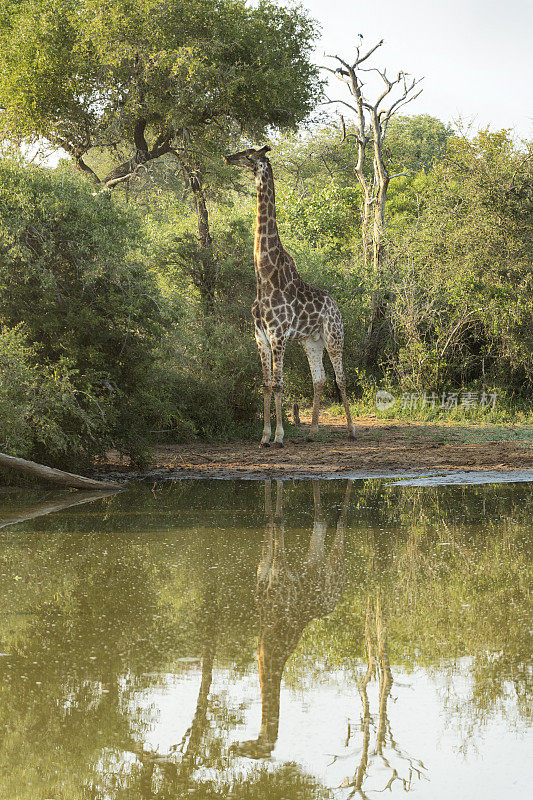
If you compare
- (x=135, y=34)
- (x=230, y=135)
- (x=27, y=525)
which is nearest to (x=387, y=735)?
(x=27, y=525)

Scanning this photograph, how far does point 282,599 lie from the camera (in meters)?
4.96

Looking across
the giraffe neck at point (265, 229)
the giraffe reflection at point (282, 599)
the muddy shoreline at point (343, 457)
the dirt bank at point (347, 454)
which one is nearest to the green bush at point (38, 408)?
the muddy shoreline at point (343, 457)

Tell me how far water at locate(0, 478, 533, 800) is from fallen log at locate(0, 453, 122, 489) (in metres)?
1.37

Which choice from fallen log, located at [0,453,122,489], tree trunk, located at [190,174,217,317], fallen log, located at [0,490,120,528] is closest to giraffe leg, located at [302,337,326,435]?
tree trunk, located at [190,174,217,317]

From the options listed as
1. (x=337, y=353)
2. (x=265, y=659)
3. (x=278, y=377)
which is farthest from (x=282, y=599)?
(x=337, y=353)

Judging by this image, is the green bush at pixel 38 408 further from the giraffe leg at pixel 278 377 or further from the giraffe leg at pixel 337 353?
the giraffe leg at pixel 337 353

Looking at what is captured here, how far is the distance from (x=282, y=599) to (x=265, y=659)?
100 cm

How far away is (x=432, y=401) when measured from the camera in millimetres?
16719

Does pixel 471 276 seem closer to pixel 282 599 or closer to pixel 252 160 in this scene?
pixel 252 160

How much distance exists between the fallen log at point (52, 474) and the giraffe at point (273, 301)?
11.4ft

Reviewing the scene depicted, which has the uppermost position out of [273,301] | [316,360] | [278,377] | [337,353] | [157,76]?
[157,76]

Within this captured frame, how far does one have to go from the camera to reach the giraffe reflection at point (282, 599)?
11.3 feet

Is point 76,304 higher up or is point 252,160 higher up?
point 252,160

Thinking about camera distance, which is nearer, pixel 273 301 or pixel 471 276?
pixel 273 301
